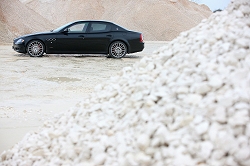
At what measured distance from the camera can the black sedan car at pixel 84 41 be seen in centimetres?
1213

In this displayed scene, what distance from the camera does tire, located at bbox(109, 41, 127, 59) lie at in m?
12.4

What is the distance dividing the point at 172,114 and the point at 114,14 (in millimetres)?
50048

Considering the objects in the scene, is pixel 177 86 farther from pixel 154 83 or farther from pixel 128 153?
pixel 128 153

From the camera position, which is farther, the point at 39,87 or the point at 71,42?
the point at 71,42

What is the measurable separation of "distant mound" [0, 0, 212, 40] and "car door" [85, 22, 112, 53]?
71.7ft

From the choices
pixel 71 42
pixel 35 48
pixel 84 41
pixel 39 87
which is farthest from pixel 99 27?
pixel 39 87

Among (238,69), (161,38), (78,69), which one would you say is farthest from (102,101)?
(161,38)

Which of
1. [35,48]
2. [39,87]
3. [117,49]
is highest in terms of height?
[117,49]

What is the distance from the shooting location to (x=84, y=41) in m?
12.2

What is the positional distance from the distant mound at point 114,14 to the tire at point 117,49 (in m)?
22.2

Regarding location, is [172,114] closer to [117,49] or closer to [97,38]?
[97,38]

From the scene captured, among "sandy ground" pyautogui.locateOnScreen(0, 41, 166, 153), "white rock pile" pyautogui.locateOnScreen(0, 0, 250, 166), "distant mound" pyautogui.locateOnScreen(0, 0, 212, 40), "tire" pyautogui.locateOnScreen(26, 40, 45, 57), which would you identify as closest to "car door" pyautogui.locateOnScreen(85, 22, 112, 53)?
"sandy ground" pyautogui.locateOnScreen(0, 41, 166, 153)

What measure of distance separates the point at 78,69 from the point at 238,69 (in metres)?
7.58

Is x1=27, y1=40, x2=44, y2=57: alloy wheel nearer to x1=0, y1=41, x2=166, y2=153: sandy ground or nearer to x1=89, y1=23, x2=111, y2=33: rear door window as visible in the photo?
x1=0, y1=41, x2=166, y2=153: sandy ground
